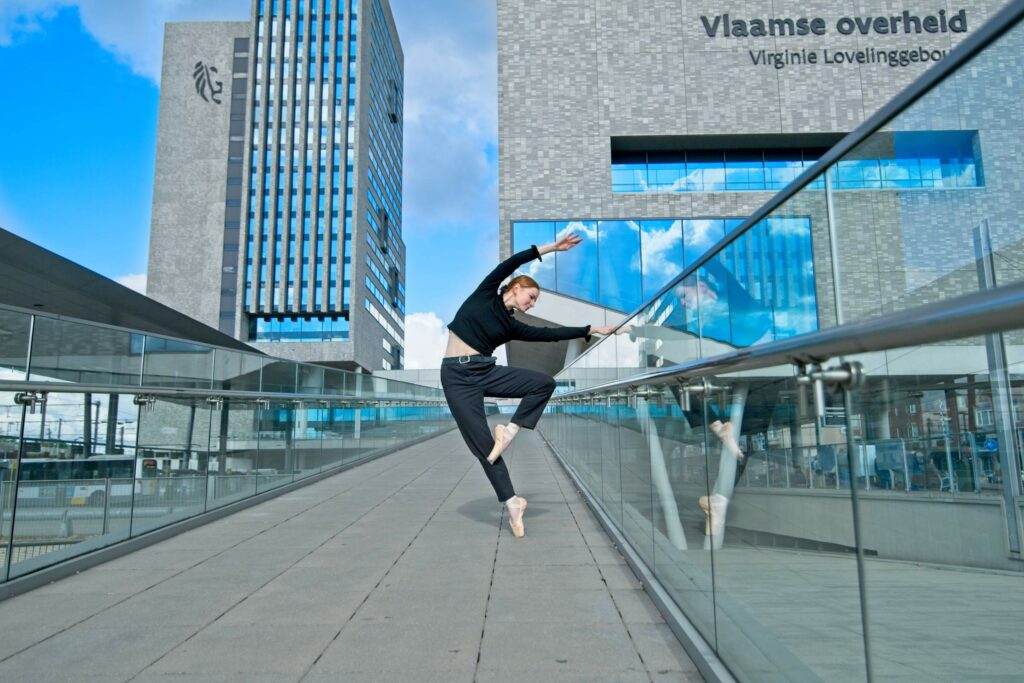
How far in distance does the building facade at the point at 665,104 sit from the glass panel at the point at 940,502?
70.2ft

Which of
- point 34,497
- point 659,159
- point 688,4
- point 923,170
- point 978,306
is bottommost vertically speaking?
point 34,497

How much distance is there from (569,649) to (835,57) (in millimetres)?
27144

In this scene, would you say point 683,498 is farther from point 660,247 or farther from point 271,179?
point 271,179

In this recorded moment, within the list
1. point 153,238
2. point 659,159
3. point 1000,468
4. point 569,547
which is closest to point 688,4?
point 659,159

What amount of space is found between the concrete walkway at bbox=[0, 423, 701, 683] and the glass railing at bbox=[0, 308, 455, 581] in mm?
342

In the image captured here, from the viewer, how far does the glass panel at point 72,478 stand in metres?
3.53

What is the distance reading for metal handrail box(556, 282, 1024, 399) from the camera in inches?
38.0

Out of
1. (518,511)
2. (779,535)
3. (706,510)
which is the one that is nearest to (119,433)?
(518,511)

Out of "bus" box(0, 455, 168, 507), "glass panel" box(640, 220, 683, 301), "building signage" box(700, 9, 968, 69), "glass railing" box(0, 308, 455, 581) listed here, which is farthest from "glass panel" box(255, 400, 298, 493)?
"building signage" box(700, 9, 968, 69)

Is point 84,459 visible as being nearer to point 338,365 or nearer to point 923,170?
point 923,170

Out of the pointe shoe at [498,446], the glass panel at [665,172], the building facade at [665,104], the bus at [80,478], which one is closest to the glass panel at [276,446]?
the bus at [80,478]

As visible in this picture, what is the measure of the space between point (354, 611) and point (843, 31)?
2790cm

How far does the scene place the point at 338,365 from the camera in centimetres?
5275

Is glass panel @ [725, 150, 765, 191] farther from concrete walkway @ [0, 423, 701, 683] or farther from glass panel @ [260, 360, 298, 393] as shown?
concrete walkway @ [0, 423, 701, 683]
